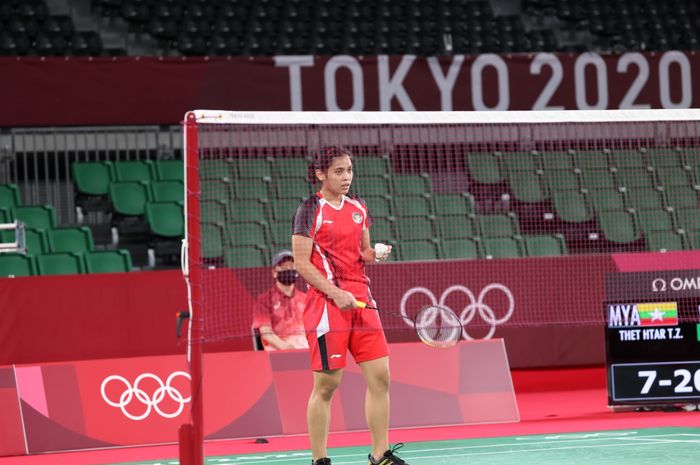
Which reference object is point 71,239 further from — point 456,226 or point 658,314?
point 658,314

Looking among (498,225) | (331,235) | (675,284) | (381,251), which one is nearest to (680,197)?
(498,225)

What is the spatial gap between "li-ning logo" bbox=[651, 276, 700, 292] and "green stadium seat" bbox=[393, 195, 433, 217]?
488cm

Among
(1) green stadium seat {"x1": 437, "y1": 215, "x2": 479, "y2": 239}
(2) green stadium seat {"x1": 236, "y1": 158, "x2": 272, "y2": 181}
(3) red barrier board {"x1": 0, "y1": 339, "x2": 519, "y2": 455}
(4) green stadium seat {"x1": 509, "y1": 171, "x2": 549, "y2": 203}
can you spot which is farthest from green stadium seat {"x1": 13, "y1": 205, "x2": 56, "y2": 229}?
(4) green stadium seat {"x1": 509, "y1": 171, "x2": 549, "y2": 203}

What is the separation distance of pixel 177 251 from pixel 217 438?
18.1 feet

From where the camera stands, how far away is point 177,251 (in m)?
14.1

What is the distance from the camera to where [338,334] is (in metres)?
6.22

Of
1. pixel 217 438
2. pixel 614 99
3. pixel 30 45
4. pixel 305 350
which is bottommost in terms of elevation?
pixel 217 438

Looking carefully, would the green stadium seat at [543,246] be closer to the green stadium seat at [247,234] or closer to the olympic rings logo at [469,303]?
the olympic rings logo at [469,303]

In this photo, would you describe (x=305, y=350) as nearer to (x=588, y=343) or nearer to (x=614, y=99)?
(x=588, y=343)

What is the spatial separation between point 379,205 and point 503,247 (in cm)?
170

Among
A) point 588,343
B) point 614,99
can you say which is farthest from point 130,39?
point 588,343

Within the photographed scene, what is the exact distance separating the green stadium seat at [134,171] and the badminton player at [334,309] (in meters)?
8.82

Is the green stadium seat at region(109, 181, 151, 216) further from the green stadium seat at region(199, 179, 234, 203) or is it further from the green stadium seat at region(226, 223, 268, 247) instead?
the green stadium seat at region(226, 223, 268, 247)

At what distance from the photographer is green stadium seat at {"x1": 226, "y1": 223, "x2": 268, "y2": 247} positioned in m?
13.5
